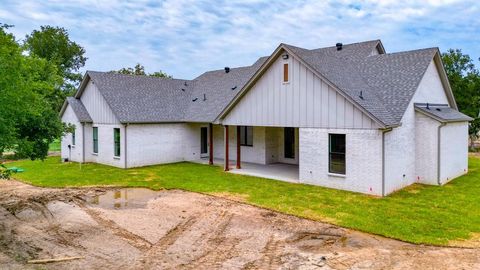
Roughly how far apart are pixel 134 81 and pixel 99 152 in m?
5.51

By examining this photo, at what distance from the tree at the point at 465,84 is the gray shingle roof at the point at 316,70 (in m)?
12.7

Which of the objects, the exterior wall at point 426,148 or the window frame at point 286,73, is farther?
the window frame at point 286,73

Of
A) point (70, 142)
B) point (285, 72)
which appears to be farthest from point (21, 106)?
point (70, 142)

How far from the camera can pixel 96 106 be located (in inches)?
894

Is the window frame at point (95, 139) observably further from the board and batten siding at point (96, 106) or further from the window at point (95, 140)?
the board and batten siding at point (96, 106)

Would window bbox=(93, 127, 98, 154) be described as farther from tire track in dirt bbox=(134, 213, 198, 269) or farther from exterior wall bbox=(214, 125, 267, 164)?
tire track in dirt bbox=(134, 213, 198, 269)

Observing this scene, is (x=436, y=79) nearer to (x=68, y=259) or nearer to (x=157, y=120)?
(x=157, y=120)

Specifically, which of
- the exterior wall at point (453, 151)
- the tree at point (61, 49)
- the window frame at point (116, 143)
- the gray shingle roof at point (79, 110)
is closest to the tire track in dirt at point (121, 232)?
the window frame at point (116, 143)

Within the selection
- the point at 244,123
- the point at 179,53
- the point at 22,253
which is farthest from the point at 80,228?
the point at 179,53

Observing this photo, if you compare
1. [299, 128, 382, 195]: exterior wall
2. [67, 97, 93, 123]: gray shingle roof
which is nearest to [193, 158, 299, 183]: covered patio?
[299, 128, 382, 195]: exterior wall

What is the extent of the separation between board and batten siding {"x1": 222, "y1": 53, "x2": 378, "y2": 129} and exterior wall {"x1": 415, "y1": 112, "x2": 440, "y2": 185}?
426 cm

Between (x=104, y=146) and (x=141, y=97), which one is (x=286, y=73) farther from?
(x=104, y=146)

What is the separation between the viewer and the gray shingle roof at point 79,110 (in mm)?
22922

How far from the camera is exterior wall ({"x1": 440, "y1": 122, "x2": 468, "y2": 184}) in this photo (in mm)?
15953
